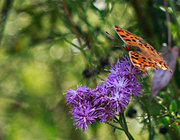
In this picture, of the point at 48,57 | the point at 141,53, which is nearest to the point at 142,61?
the point at 141,53

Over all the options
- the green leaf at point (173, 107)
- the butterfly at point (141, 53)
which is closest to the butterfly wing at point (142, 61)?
the butterfly at point (141, 53)

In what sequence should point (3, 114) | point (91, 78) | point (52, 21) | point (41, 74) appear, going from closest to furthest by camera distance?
point (91, 78)
point (52, 21)
point (3, 114)
point (41, 74)

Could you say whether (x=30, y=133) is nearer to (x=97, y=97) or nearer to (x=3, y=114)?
(x=3, y=114)

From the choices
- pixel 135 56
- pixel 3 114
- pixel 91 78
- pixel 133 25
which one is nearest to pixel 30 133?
pixel 3 114

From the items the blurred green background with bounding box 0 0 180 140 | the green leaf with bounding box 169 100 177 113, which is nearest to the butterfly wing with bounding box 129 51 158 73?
the green leaf with bounding box 169 100 177 113

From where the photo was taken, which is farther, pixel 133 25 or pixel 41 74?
pixel 41 74

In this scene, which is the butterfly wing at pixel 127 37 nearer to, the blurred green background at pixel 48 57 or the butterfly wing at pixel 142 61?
the butterfly wing at pixel 142 61
